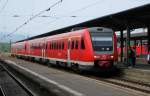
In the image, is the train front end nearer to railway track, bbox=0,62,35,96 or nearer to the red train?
the red train

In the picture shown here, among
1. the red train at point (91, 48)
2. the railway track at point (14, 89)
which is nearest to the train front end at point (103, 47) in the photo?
the red train at point (91, 48)

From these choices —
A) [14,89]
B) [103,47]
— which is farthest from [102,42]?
[14,89]

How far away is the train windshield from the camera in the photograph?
2364 cm

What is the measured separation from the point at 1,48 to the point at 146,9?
531 ft

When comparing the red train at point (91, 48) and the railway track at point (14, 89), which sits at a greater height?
the red train at point (91, 48)

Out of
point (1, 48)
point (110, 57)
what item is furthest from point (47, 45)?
point (1, 48)

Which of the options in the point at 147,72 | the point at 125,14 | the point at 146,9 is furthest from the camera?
the point at 125,14

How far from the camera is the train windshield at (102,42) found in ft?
77.6

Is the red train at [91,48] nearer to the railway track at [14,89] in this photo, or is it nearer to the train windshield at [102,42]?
the train windshield at [102,42]

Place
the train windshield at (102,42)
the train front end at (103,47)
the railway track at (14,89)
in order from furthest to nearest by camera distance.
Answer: the train windshield at (102,42)
the train front end at (103,47)
the railway track at (14,89)

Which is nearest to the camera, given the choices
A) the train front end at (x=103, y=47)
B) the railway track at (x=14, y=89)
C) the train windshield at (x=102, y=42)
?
the railway track at (x=14, y=89)

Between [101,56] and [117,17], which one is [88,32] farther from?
[117,17]

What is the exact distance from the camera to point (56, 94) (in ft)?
52.5

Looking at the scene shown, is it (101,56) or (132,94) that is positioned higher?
(101,56)
